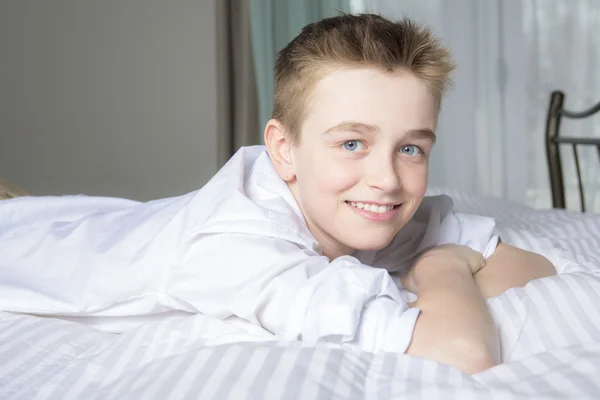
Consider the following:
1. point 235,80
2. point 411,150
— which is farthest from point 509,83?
point 411,150

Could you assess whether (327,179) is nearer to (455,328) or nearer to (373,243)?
(373,243)

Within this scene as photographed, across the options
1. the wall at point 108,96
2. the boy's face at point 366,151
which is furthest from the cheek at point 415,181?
the wall at point 108,96

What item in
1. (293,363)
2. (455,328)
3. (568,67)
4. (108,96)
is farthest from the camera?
(108,96)

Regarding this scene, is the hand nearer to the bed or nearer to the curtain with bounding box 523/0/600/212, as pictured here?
the bed

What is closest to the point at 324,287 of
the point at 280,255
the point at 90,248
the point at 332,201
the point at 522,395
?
the point at 280,255

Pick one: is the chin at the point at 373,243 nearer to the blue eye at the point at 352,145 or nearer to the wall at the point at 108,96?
the blue eye at the point at 352,145

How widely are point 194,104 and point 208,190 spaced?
9.14ft

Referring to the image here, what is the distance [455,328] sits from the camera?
878 mm

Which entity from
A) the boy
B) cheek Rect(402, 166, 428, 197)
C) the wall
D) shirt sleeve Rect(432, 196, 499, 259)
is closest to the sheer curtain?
the wall

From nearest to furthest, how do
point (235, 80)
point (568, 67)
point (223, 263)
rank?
point (223, 263), point (568, 67), point (235, 80)

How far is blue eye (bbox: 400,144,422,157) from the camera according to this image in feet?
3.52

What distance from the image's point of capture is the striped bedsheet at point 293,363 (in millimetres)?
695

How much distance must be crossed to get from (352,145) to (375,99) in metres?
0.07

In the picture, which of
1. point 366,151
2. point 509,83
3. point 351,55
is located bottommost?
point 509,83
